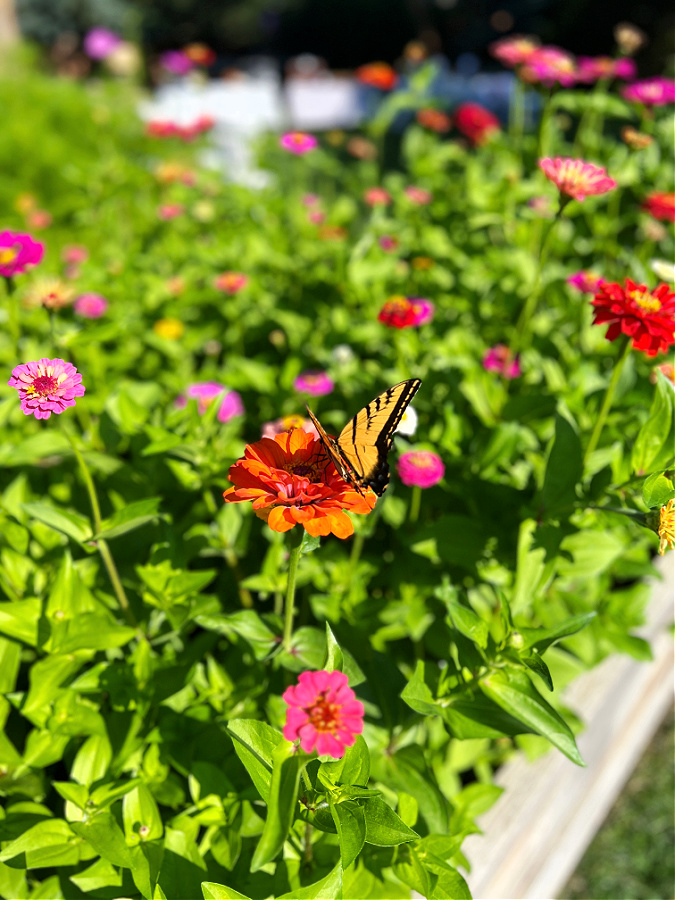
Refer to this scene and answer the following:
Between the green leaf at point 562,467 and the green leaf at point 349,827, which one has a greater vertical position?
the green leaf at point 562,467

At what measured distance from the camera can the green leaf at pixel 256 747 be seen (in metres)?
0.67

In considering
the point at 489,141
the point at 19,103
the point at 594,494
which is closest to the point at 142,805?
the point at 594,494

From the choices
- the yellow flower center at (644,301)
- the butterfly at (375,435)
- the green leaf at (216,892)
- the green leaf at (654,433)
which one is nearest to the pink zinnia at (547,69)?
the yellow flower center at (644,301)

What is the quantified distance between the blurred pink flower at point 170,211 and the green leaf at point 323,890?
213 centimetres

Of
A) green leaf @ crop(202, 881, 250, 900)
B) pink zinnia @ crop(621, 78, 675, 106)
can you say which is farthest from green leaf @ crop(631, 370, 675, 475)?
pink zinnia @ crop(621, 78, 675, 106)

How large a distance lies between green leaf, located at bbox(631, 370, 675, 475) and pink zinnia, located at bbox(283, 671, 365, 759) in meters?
0.62

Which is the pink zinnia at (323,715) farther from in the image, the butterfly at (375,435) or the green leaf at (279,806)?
the butterfly at (375,435)

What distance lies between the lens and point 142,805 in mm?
856

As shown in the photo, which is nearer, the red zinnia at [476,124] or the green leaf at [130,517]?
the green leaf at [130,517]

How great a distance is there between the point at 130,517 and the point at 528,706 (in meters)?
0.59

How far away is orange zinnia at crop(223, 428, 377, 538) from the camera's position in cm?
66

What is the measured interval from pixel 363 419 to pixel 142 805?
583mm

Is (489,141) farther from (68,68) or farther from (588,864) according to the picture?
(68,68)

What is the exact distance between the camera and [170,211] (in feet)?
7.52
